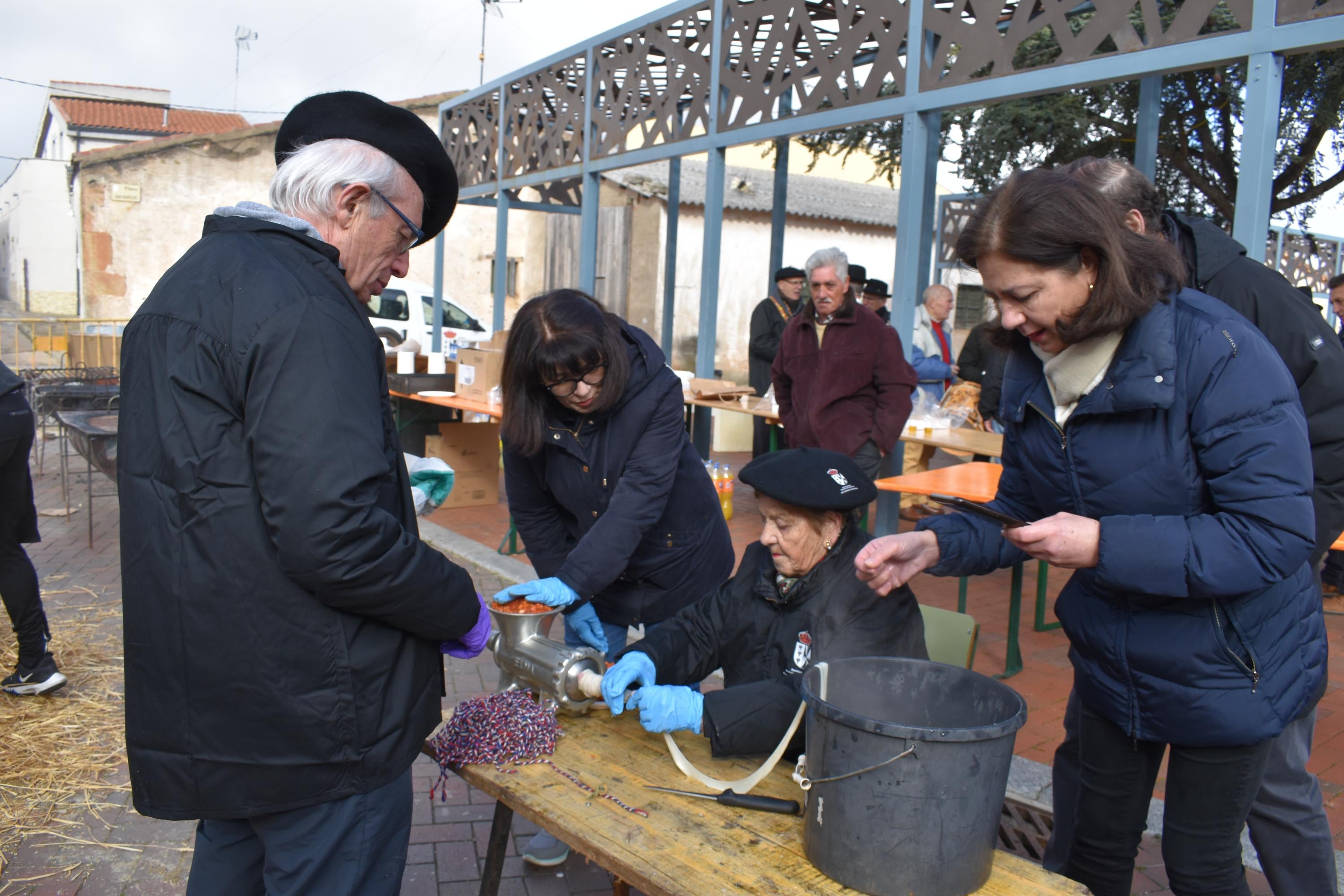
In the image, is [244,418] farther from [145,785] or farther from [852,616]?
[852,616]

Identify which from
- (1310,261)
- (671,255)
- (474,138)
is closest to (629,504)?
(671,255)

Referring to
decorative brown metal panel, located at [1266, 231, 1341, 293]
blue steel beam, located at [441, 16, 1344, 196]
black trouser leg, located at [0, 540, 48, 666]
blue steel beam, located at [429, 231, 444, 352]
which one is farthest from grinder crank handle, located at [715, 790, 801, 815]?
decorative brown metal panel, located at [1266, 231, 1341, 293]

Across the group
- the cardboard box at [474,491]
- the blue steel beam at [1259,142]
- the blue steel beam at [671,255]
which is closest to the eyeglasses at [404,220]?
the blue steel beam at [1259,142]

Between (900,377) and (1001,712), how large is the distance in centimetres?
410

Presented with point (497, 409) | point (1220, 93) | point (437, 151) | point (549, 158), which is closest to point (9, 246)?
point (549, 158)

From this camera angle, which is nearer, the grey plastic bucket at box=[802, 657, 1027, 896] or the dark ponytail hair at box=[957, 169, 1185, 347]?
the grey plastic bucket at box=[802, 657, 1027, 896]

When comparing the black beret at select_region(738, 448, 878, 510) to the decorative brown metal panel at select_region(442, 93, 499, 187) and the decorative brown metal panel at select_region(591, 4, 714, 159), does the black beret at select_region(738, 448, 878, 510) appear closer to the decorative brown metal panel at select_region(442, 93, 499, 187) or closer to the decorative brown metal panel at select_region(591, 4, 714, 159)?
the decorative brown metal panel at select_region(591, 4, 714, 159)

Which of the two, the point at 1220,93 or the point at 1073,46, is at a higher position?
the point at 1220,93

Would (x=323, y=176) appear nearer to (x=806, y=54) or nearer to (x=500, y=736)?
(x=500, y=736)

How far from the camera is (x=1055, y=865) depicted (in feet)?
7.99

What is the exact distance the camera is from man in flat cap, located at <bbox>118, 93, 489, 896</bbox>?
149 centimetres

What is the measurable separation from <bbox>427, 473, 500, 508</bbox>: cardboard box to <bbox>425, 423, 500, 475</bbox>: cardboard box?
2 cm

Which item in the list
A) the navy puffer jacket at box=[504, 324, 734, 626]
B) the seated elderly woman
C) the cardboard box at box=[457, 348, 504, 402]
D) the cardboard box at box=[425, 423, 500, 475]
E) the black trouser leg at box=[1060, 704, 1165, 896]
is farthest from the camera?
the cardboard box at box=[425, 423, 500, 475]

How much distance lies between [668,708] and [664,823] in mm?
325
